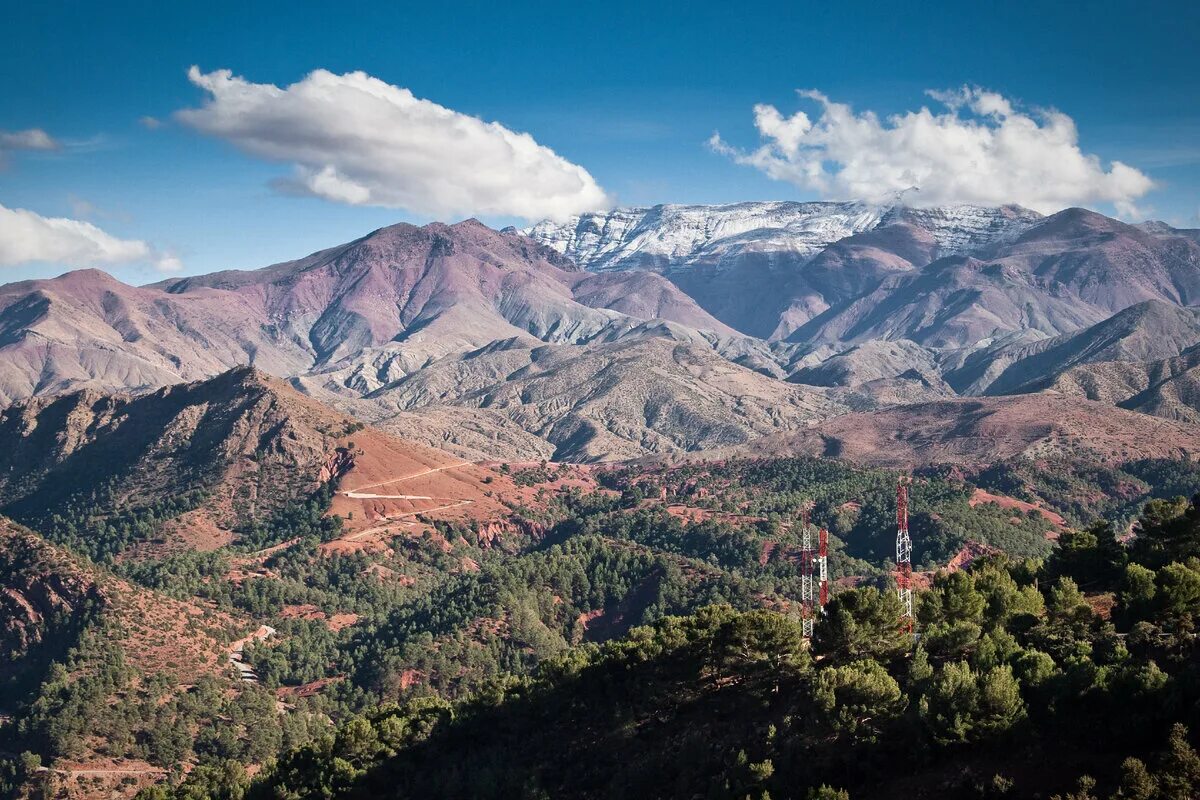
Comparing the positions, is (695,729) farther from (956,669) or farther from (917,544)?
(917,544)

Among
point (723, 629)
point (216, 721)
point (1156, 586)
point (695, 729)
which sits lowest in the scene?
point (216, 721)

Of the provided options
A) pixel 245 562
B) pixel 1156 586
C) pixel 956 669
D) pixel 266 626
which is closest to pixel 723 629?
pixel 956 669

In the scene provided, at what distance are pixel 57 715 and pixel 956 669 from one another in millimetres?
90903

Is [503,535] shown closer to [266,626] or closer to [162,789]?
[266,626]

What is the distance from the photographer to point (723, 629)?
71125 millimetres

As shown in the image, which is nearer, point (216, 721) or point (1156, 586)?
point (1156, 586)

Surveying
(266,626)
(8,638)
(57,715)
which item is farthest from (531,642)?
(8,638)

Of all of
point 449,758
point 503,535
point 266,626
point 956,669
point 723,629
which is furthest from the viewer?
point 503,535

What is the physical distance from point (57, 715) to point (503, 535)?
97232mm

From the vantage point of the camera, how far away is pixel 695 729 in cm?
6612

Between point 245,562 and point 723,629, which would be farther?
point 245,562

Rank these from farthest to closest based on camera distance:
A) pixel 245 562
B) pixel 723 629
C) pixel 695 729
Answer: pixel 245 562
pixel 723 629
pixel 695 729

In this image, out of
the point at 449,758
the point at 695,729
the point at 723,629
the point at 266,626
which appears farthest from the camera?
the point at 266,626

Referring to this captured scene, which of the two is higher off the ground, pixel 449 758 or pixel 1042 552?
pixel 1042 552
